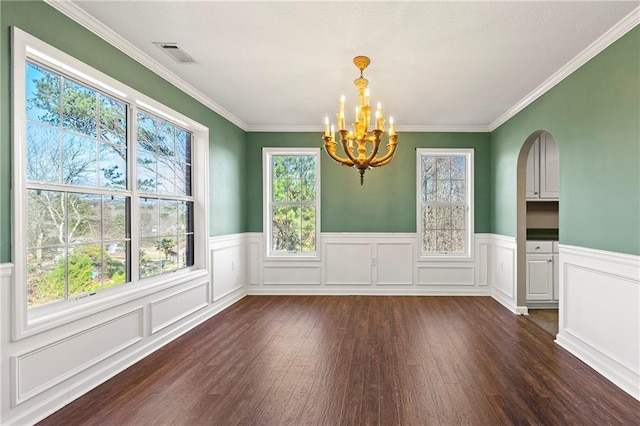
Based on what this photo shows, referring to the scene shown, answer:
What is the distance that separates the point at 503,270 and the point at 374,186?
2.26m

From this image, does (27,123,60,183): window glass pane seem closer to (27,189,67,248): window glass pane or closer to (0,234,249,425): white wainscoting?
(27,189,67,248): window glass pane

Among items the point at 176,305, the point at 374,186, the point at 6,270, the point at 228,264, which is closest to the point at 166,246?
the point at 176,305

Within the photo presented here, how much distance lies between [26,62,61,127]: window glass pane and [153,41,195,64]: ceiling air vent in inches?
33.1

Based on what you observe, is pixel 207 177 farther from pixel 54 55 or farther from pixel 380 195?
pixel 380 195

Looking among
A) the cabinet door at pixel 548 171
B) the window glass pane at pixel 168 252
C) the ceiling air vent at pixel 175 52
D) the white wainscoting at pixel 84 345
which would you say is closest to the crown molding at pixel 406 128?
the cabinet door at pixel 548 171

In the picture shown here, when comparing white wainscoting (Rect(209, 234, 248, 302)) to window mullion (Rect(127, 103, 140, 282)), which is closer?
window mullion (Rect(127, 103, 140, 282))

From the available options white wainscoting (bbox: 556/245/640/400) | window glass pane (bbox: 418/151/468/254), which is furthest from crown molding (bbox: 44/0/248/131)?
white wainscoting (bbox: 556/245/640/400)

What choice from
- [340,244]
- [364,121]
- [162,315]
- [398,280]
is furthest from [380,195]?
[162,315]

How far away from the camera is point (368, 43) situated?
2674 mm

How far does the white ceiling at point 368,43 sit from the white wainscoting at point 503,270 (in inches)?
77.3

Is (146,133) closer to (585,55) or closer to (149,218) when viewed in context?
(149,218)

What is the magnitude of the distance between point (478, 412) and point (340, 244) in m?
3.45

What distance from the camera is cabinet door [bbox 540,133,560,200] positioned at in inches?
180

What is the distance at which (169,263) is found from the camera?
361 cm
